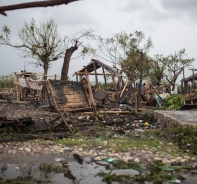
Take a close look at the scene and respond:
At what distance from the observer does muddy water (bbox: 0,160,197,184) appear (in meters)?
3.79

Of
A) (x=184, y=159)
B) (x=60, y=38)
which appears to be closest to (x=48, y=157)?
(x=184, y=159)

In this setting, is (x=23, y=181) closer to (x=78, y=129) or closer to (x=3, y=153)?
(x=3, y=153)

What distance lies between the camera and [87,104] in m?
10.8

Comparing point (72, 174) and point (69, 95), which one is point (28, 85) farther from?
point (72, 174)

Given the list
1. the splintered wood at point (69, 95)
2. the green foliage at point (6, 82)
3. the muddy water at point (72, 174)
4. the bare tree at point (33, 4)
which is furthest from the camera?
the green foliage at point (6, 82)

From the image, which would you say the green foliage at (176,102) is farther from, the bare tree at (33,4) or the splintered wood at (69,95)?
the bare tree at (33,4)

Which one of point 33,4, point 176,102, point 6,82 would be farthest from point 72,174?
point 6,82

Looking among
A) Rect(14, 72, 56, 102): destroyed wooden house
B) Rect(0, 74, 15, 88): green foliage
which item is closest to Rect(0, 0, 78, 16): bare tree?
Rect(14, 72, 56, 102): destroyed wooden house

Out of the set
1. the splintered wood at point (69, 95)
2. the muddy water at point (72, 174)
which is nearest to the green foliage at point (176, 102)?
the splintered wood at point (69, 95)

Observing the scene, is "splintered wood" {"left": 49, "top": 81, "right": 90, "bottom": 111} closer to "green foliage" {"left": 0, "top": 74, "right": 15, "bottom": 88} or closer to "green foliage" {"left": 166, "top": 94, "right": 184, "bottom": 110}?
"green foliage" {"left": 166, "top": 94, "right": 184, "bottom": 110}

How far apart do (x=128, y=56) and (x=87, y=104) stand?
82.7ft

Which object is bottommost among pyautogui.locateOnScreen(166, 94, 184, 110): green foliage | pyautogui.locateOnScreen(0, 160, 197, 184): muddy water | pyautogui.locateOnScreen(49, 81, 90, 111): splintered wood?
pyautogui.locateOnScreen(0, 160, 197, 184): muddy water

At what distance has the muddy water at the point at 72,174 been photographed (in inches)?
149

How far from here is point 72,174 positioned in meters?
4.08
